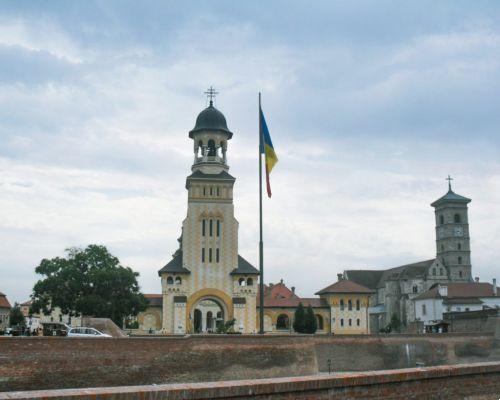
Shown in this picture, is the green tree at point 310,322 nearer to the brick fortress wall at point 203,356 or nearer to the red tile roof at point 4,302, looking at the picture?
the brick fortress wall at point 203,356

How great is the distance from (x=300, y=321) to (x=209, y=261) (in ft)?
40.5

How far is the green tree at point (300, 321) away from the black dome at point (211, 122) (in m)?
21.0

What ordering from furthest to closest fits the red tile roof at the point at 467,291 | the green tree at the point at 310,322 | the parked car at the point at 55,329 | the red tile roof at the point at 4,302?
1. the red tile roof at the point at 467,291
2. the red tile roof at the point at 4,302
3. the green tree at the point at 310,322
4. the parked car at the point at 55,329

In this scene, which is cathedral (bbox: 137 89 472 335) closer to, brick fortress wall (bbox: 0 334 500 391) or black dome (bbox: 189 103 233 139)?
black dome (bbox: 189 103 233 139)

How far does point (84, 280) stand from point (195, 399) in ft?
145

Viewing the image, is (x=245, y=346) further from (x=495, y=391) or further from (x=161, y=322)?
(x=161, y=322)

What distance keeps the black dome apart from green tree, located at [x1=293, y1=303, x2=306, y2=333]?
69.0ft

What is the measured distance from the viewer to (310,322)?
65750 mm

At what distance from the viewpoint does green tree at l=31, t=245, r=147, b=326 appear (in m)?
49.5

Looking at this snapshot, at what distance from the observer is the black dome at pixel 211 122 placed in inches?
2591

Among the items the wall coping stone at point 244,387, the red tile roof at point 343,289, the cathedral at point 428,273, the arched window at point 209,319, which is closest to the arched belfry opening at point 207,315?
the arched window at point 209,319

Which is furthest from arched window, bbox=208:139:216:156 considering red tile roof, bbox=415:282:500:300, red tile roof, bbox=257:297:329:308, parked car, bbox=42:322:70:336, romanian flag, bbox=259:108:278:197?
red tile roof, bbox=415:282:500:300

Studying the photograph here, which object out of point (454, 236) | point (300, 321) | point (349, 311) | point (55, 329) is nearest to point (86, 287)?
point (55, 329)

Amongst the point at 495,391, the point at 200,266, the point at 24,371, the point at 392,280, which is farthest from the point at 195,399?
the point at 392,280
